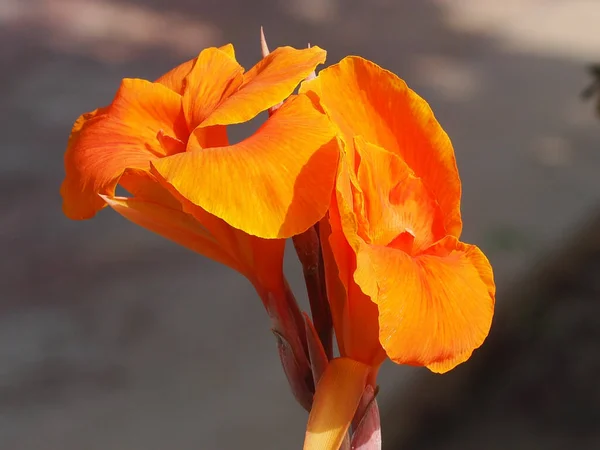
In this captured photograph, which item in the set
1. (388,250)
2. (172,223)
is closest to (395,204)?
(388,250)

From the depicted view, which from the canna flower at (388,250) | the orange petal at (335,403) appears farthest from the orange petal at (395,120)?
the orange petal at (335,403)

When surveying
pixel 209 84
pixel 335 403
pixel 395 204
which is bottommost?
pixel 335 403

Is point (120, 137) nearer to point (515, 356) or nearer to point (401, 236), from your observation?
point (401, 236)

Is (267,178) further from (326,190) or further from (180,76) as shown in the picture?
(180,76)

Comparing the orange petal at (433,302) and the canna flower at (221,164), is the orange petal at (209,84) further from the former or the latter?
the orange petal at (433,302)

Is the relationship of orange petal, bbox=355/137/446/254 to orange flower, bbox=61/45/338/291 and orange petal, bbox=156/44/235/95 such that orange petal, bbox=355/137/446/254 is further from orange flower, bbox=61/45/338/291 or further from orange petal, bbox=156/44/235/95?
orange petal, bbox=156/44/235/95

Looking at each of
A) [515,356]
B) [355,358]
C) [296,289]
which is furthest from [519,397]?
[355,358]
